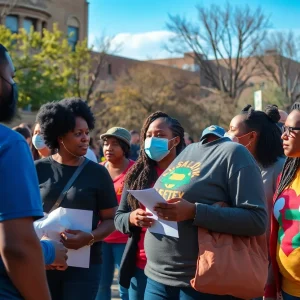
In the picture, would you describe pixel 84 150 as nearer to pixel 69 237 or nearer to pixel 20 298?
pixel 69 237

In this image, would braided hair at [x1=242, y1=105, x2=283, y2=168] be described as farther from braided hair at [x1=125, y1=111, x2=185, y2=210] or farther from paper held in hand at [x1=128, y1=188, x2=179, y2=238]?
paper held in hand at [x1=128, y1=188, x2=179, y2=238]

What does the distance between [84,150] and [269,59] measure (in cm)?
4553

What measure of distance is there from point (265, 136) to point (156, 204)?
1.97 metres

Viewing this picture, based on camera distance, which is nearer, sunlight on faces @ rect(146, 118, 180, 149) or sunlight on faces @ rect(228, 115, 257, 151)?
sunlight on faces @ rect(146, 118, 180, 149)

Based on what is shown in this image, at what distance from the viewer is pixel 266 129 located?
17.0 ft

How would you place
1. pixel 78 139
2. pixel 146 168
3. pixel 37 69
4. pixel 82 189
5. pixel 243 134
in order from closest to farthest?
pixel 82 189 < pixel 78 139 < pixel 146 168 < pixel 243 134 < pixel 37 69

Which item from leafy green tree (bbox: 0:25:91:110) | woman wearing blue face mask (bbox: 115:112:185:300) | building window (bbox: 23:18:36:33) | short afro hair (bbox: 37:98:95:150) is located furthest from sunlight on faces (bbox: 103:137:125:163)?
building window (bbox: 23:18:36:33)

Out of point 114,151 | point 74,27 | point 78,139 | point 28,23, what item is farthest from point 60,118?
point 74,27

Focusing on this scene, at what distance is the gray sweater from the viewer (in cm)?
340

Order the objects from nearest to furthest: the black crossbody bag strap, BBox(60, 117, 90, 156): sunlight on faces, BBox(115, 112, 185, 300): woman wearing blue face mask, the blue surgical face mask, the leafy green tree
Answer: the black crossbody bag strap
BBox(60, 117, 90, 156): sunlight on faces
BBox(115, 112, 185, 300): woman wearing blue face mask
the blue surgical face mask
the leafy green tree

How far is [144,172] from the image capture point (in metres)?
5.02

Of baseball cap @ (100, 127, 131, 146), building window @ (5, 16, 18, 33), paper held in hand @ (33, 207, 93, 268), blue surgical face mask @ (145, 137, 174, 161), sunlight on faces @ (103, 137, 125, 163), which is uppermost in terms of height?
building window @ (5, 16, 18, 33)

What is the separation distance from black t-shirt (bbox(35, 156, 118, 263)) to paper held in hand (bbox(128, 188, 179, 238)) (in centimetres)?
69

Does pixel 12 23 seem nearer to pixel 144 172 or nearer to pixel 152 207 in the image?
pixel 144 172
